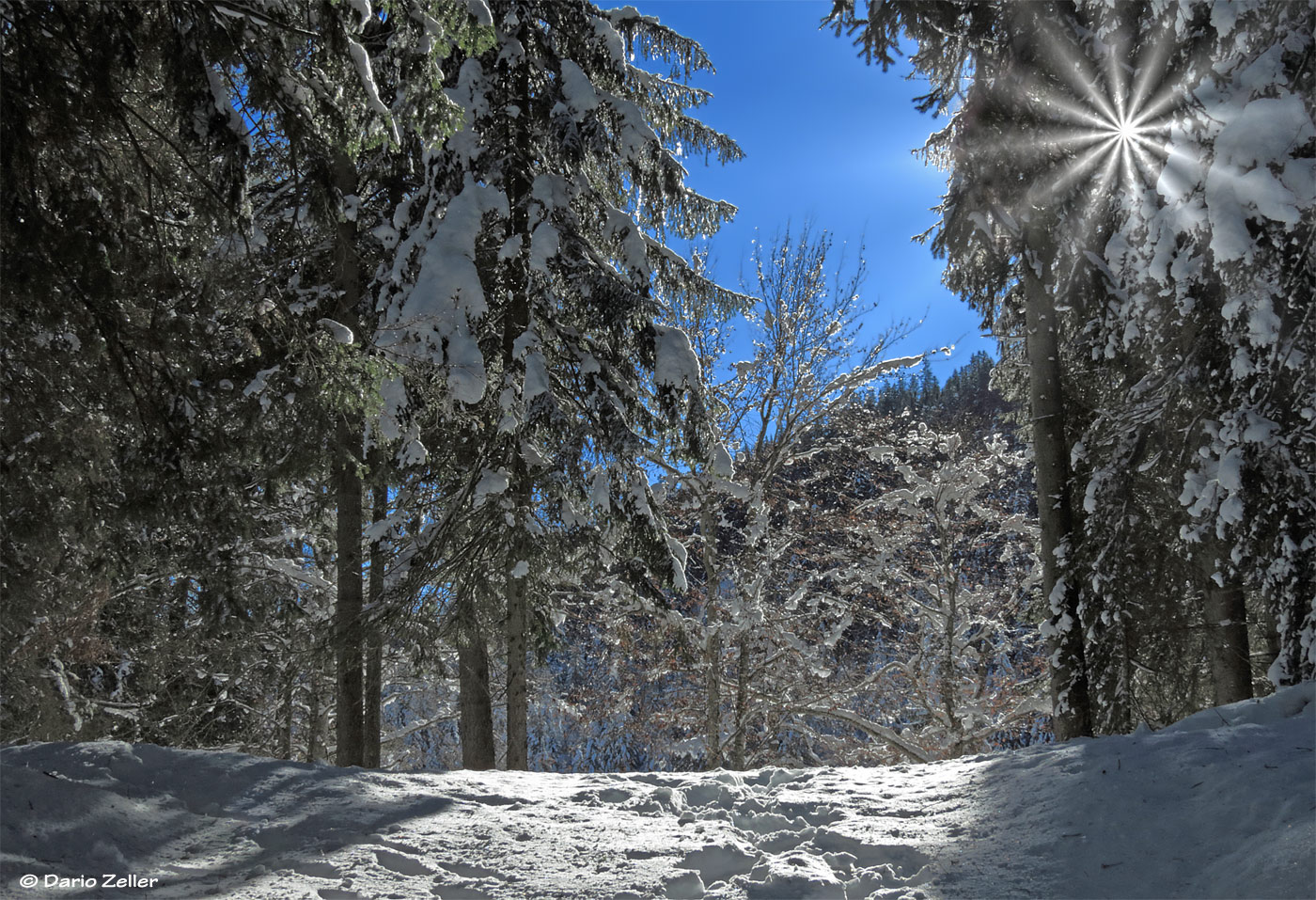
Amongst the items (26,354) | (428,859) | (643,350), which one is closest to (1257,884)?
(428,859)

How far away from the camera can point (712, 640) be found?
1289cm

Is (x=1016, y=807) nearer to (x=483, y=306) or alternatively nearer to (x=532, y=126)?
(x=483, y=306)

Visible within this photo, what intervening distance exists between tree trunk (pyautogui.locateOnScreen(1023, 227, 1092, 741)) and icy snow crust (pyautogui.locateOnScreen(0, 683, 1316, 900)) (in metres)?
2.87

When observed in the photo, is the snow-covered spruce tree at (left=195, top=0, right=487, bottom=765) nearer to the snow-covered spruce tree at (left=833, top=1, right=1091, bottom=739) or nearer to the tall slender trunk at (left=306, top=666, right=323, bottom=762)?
the tall slender trunk at (left=306, top=666, right=323, bottom=762)

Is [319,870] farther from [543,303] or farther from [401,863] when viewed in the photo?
[543,303]

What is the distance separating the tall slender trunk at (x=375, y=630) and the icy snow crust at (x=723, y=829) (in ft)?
9.82

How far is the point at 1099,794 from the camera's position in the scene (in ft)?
12.4

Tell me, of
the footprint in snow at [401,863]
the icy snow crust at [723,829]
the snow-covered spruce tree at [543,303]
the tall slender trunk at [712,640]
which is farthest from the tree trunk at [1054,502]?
the footprint in snow at [401,863]

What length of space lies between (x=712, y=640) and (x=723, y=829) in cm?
869

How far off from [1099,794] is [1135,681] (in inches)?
234

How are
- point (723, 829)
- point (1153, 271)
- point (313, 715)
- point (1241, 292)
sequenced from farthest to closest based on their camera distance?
point (313, 715)
point (1153, 271)
point (1241, 292)
point (723, 829)

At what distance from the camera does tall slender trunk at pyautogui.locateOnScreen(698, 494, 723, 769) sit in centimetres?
1224

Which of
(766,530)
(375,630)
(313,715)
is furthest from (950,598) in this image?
(313,715)

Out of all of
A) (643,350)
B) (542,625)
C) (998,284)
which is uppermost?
(998,284)
